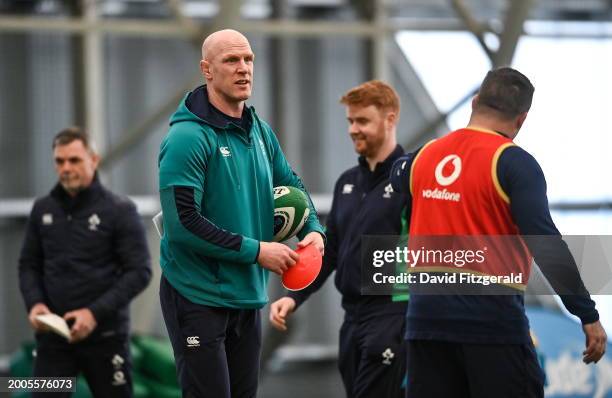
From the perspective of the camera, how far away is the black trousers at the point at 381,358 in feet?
18.0

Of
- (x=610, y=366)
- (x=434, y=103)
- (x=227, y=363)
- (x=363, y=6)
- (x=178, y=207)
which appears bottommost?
(x=610, y=366)

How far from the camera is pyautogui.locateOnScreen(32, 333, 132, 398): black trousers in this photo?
6.23 meters

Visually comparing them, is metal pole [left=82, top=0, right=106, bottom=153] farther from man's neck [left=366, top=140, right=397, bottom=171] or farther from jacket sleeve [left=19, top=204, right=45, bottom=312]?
man's neck [left=366, top=140, right=397, bottom=171]

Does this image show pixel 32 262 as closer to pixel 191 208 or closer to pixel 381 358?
pixel 381 358

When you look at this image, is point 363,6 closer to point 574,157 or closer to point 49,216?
point 574,157

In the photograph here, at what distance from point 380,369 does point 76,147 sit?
204cm

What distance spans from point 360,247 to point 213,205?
1261 millimetres

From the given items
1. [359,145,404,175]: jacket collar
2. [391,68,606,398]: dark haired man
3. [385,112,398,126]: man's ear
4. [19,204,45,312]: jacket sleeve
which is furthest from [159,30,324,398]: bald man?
[19,204,45,312]: jacket sleeve

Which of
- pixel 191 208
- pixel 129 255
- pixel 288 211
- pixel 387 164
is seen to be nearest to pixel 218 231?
pixel 191 208

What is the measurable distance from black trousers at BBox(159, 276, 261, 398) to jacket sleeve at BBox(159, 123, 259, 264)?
243mm

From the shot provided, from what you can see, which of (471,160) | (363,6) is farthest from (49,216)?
(363,6)

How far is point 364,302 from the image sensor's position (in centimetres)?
564

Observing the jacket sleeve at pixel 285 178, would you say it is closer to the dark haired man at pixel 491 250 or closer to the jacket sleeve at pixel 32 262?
the dark haired man at pixel 491 250

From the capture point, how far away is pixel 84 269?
6.30m
